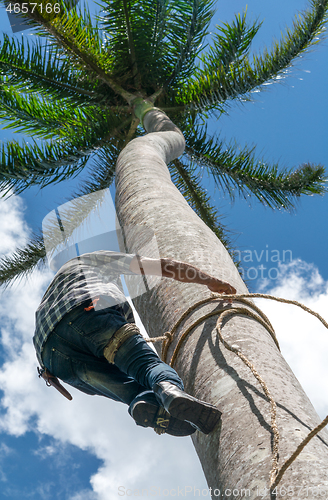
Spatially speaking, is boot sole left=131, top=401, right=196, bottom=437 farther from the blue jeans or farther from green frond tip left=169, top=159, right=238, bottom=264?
green frond tip left=169, top=159, right=238, bottom=264

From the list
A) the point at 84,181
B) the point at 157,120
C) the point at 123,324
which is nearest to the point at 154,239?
the point at 123,324

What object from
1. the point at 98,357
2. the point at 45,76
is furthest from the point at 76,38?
the point at 98,357

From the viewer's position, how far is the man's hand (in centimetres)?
204

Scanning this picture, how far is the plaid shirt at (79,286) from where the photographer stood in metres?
1.95

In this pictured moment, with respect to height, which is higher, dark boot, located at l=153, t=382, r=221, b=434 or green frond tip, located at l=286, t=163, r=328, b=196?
green frond tip, located at l=286, t=163, r=328, b=196

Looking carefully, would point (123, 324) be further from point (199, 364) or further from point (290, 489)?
point (290, 489)

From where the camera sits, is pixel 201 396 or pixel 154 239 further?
pixel 154 239

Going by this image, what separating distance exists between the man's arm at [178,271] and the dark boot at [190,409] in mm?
660

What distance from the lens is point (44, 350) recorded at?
200 cm

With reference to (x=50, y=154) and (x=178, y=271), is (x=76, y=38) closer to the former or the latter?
(x=50, y=154)

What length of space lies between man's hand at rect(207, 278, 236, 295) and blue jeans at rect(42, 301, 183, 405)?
431 mm

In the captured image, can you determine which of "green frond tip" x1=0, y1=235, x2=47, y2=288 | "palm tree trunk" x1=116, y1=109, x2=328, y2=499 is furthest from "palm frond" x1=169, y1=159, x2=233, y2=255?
"palm tree trunk" x1=116, y1=109, x2=328, y2=499

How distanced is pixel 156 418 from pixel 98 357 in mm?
436

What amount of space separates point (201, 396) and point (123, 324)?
1.50 ft
